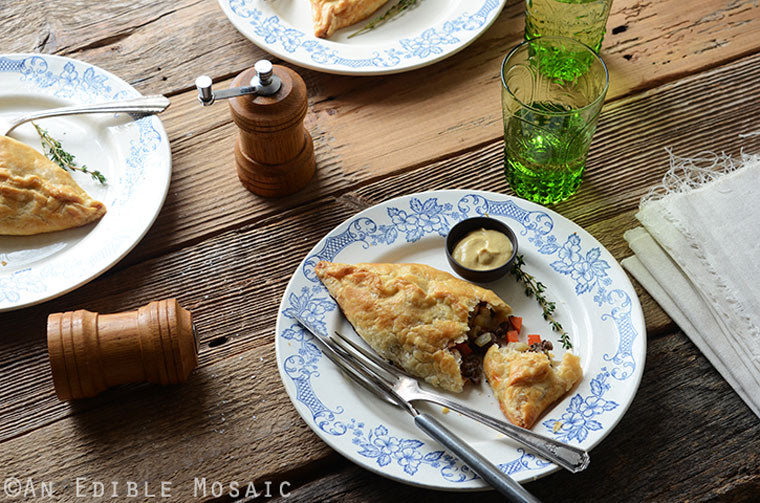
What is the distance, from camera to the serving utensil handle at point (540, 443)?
1466 mm

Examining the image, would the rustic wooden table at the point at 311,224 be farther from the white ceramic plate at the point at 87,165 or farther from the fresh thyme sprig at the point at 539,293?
the fresh thyme sprig at the point at 539,293

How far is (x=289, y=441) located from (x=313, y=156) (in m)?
0.78

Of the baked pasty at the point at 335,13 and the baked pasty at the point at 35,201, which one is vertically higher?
the baked pasty at the point at 335,13

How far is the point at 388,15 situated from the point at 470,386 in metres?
1.29

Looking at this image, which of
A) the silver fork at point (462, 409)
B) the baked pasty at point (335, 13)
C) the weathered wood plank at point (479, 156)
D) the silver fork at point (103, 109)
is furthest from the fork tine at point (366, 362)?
the baked pasty at point (335, 13)

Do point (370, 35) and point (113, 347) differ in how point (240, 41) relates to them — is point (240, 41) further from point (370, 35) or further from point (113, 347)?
point (113, 347)

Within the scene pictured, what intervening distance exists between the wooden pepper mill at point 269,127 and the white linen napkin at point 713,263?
876 millimetres

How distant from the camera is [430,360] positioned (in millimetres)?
1630

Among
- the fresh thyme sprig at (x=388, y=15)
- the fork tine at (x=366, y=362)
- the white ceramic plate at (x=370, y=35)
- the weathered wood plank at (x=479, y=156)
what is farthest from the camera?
the fresh thyme sprig at (x=388, y=15)

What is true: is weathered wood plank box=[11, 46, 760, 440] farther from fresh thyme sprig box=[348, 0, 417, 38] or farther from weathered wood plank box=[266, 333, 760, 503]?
fresh thyme sprig box=[348, 0, 417, 38]

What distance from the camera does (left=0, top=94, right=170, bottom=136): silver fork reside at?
2.05m

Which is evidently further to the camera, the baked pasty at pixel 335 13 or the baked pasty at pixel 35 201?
the baked pasty at pixel 335 13

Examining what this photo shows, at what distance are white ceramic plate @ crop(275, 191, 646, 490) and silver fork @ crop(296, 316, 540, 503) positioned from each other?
3 cm

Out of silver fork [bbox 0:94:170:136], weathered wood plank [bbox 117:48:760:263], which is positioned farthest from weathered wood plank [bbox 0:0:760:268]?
silver fork [bbox 0:94:170:136]
